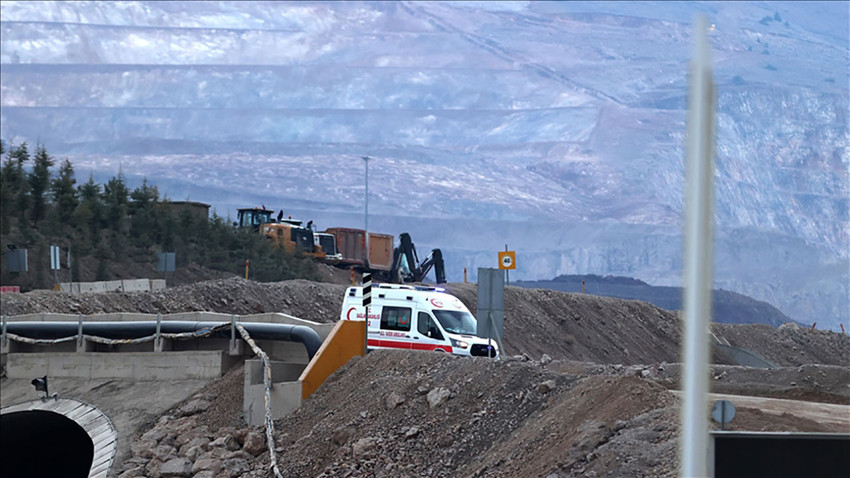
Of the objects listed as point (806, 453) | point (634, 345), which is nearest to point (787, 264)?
point (634, 345)

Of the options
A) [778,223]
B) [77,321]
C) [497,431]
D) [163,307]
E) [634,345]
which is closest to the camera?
[497,431]

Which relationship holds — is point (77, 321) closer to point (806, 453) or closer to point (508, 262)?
point (508, 262)

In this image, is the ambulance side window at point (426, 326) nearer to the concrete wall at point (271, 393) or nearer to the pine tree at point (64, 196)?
the concrete wall at point (271, 393)

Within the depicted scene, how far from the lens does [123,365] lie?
30.6 m

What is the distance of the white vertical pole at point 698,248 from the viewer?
5.01 meters

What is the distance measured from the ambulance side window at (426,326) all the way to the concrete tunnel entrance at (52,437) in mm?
7882

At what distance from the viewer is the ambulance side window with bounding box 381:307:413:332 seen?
94.5 feet

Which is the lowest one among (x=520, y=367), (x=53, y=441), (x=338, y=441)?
(x=53, y=441)

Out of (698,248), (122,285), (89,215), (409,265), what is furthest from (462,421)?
(89,215)

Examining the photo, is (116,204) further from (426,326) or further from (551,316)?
(426,326)

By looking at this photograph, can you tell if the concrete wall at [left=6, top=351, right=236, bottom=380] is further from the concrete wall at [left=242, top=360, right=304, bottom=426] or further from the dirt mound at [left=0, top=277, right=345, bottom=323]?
the dirt mound at [left=0, top=277, right=345, bottom=323]

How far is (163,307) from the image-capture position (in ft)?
151

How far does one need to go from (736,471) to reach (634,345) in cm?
5058

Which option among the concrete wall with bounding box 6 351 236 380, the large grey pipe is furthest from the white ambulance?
the concrete wall with bounding box 6 351 236 380
